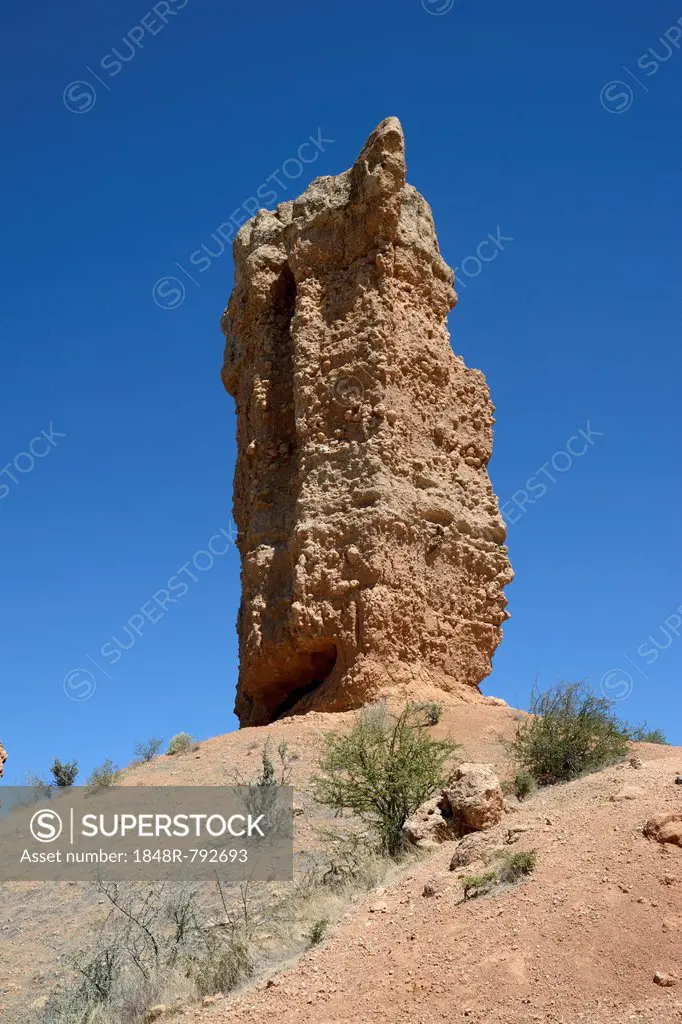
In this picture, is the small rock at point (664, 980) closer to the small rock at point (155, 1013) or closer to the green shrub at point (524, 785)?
the small rock at point (155, 1013)

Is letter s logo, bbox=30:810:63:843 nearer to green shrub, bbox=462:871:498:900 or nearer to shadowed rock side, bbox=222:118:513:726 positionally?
shadowed rock side, bbox=222:118:513:726

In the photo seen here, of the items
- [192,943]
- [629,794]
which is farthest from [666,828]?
[192,943]

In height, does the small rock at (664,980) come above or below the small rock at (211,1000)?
below

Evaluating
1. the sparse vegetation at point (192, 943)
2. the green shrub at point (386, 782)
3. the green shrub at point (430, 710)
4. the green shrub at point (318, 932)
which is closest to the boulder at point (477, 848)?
the sparse vegetation at point (192, 943)

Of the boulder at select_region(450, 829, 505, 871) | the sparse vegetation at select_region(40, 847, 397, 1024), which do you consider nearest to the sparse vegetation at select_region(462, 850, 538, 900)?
the boulder at select_region(450, 829, 505, 871)

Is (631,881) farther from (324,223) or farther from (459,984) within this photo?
(324,223)

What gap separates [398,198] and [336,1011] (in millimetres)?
14791

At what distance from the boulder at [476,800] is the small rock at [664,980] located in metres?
3.05

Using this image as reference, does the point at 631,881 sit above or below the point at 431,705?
below

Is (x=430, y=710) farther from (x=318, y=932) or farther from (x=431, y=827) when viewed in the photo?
(x=318, y=932)

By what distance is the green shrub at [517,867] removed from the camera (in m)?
6.65

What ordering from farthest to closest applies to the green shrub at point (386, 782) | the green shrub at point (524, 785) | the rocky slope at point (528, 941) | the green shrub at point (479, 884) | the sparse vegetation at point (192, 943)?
the green shrub at point (524, 785), the green shrub at point (386, 782), the sparse vegetation at point (192, 943), the green shrub at point (479, 884), the rocky slope at point (528, 941)

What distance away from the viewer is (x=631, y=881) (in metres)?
6.12

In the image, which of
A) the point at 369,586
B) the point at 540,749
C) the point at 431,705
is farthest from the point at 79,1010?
the point at 369,586
